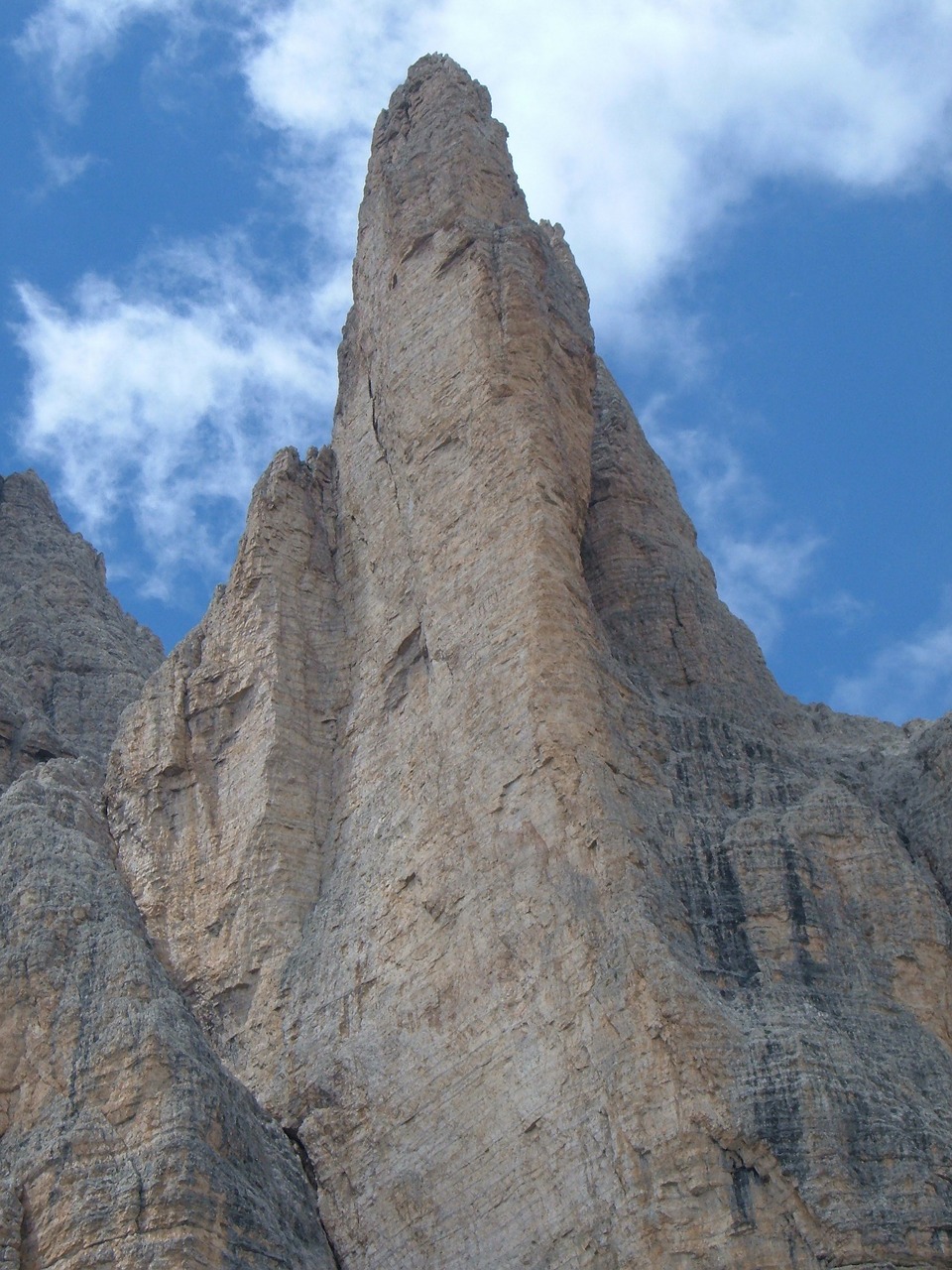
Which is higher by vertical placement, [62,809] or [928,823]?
[62,809]

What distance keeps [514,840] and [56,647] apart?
70.1 ft

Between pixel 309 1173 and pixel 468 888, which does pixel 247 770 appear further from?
pixel 309 1173

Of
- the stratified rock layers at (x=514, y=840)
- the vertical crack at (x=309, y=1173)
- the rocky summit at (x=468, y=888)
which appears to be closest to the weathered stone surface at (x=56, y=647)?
the rocky summit at (x=468, y=888)

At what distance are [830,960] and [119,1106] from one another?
9569mm

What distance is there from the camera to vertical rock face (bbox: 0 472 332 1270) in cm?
2303

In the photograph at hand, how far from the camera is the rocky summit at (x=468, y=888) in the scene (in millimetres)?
23281

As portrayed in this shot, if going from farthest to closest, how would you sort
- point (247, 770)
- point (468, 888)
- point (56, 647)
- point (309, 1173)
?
point (56, 647) → point (247, 770) → point (468, 888) → point (309, 1173)

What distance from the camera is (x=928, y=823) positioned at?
30.7 m

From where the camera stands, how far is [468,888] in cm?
2745

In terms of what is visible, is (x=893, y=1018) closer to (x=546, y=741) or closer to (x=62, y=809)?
(x=546, y=741)

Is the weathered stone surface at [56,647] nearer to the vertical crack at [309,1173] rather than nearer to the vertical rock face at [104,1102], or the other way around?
the vertical rock face at [104,1102]

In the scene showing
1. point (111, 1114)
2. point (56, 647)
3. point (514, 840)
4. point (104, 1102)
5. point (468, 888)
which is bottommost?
point (111, 1114)

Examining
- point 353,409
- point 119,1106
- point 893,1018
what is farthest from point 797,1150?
point 353,409

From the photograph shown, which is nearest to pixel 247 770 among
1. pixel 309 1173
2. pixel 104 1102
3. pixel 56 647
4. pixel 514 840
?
pixel 514 840
